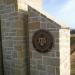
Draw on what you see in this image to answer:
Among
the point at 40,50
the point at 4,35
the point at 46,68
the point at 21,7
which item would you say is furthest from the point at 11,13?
the point at 46,68

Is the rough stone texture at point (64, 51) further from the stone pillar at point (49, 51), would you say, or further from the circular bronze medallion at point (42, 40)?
the circular bronze medallion at point (42, 40)

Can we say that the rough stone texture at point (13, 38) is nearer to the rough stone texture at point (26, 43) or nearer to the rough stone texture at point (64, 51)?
the rough stone texture at point (26, 43)

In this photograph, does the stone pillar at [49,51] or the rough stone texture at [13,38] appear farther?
the rough stone texture at [13,38]

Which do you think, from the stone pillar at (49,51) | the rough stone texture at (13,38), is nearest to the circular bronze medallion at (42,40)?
the stone pillar at (49,51)

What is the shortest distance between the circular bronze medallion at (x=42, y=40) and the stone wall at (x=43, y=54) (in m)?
0.09

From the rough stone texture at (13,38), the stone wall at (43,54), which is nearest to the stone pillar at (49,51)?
the stone wall at (43,54)

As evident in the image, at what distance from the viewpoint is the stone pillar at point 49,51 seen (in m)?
3.88

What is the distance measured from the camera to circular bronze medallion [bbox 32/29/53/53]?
3.96 m

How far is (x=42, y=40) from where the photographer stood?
407cm

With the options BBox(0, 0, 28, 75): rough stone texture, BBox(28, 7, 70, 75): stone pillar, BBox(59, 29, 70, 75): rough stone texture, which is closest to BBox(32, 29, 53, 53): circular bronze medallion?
BBox(28, 7, 70, 75): stone pillar

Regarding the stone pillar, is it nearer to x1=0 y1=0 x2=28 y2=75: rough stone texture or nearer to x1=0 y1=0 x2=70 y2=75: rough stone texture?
x1=0 y1=0 x2=70 y2=75: rough stone texture

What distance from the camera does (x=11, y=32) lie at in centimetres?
451

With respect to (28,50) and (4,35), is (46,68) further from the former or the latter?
(4,35)

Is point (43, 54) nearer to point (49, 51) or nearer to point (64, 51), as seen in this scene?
point (49, 51)
